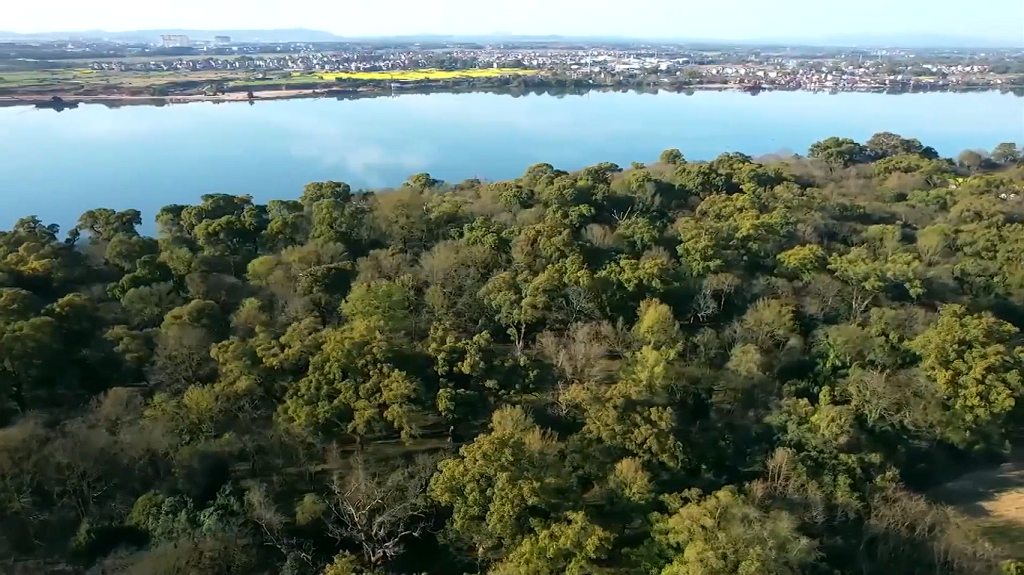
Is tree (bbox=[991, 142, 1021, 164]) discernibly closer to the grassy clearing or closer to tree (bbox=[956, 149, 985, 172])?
tree (bbox=[956, 149, 985, 172])

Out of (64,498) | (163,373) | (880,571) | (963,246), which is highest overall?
(963,246)

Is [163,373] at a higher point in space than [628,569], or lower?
higher

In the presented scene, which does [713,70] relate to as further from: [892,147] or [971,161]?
[971,161]

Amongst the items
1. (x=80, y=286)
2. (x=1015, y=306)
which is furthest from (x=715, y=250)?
(x=80, y=286)

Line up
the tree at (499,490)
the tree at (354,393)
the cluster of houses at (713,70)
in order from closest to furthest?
the tree at (499,490)
the tree at (354,393)
the cluster of houses at (713,70)

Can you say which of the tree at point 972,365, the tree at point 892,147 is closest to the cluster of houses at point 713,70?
the tree at point 892,147

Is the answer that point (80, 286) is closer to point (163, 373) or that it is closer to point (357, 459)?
point (163, 373)

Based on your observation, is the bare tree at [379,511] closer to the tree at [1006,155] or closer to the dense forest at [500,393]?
the dense forest at [500,393]
